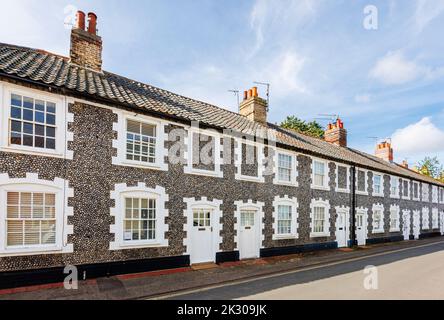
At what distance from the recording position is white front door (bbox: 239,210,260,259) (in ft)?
44.4

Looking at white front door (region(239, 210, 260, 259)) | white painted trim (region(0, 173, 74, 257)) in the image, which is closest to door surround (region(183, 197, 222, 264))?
white front door (region(239, 210, 260, 259))

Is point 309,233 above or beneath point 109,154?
beneath

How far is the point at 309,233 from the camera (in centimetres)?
1661

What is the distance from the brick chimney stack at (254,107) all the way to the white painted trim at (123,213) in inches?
384

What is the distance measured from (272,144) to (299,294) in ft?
27.9

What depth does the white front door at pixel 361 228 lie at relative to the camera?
20.4 m

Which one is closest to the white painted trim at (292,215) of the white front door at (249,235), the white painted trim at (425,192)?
the white front door at (249,235)

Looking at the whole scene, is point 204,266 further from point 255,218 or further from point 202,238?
point 255,218

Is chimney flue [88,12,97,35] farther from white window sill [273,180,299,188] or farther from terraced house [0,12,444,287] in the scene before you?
white window sill [273,180,299,188]

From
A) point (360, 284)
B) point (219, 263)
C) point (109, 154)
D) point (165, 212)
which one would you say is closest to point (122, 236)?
point (165, 212)

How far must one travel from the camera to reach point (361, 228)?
20719 millimetres

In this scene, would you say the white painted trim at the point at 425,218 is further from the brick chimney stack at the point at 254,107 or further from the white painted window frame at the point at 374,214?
the brick chimney stack at the point at 254,107
